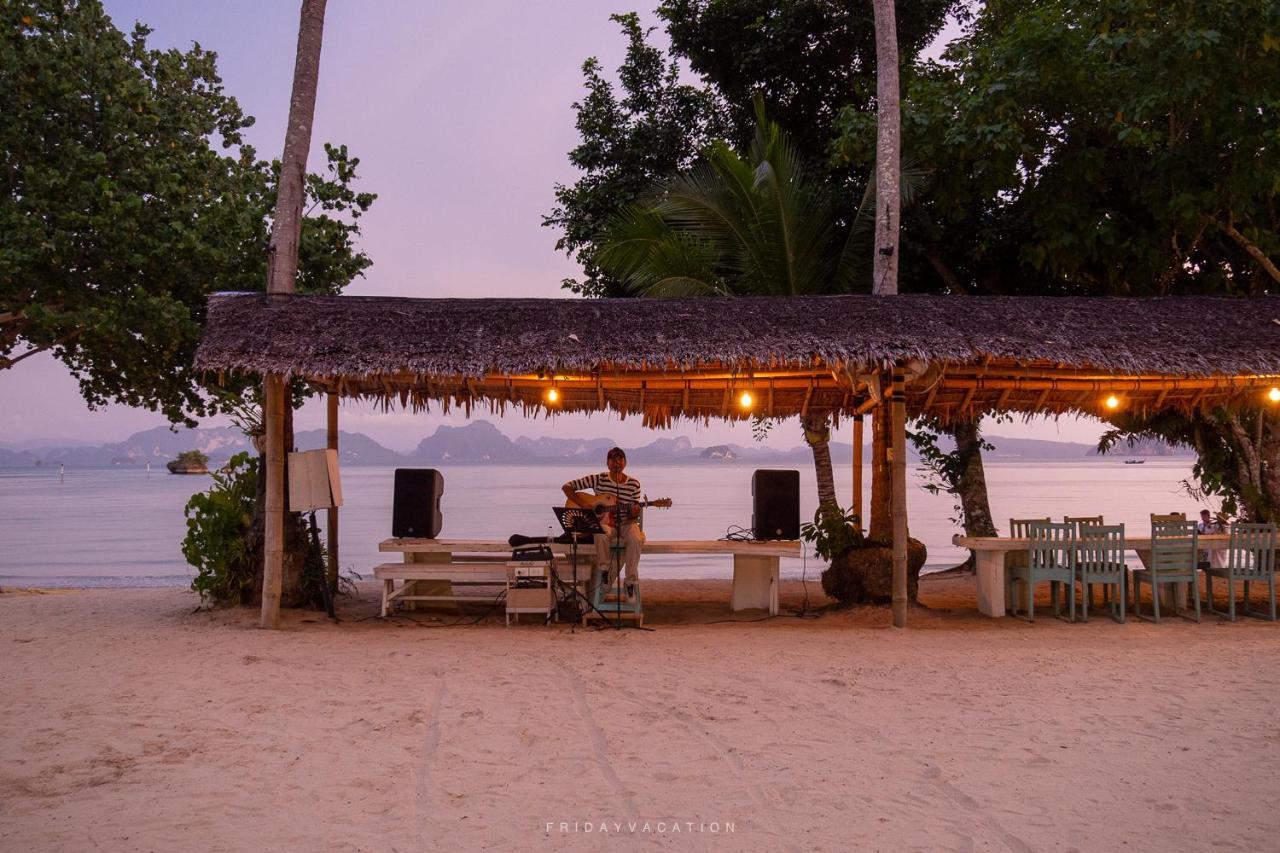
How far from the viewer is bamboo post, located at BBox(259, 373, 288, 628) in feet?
22.7

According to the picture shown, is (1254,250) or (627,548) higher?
(1254,250)

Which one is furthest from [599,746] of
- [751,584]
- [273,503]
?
[751,584]

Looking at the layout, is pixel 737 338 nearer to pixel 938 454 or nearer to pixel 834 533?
pixel 834 533

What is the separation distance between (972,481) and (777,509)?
16.2 ft

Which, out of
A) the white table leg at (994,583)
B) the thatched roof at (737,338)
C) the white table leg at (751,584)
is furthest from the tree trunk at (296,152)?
the white table leg at (994,583)

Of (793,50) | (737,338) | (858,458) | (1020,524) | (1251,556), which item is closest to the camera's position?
(737,338)

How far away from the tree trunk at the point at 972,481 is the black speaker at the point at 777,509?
454 centimetres

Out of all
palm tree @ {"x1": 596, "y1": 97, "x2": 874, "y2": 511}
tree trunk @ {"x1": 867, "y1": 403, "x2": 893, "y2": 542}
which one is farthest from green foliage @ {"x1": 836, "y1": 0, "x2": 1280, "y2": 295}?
tree trunk @ {"x1": 867, "y1": 403, "x2": 893, "y2": 542}

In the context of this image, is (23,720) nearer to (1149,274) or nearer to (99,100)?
(99,100)

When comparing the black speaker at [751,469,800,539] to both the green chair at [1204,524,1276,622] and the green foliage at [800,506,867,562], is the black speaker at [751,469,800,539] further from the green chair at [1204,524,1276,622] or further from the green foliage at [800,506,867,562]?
the green chair at [1204,524,1276,622]

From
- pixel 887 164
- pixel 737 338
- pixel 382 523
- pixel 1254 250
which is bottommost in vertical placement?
pixel 382 523

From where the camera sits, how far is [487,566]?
7.37m

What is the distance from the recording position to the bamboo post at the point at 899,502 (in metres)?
6.95

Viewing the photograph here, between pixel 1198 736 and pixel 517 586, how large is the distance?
4561 millimetres
